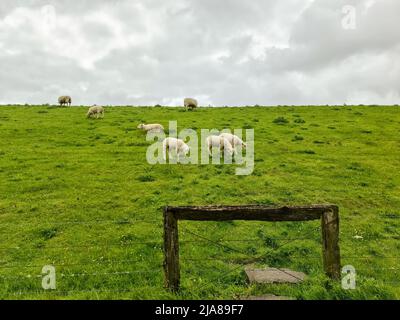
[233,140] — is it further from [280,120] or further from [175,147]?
[280,120]

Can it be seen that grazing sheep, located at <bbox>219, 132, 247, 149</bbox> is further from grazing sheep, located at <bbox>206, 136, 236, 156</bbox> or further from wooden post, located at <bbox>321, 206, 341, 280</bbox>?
wooden post, located at <bbox>321, 206, 341, 280</bbox>

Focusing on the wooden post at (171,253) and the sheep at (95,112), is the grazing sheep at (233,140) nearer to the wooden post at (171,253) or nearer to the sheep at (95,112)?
the sheep at (95,112)

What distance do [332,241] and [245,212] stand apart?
6.80 ft

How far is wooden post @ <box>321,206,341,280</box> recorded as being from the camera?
864cm

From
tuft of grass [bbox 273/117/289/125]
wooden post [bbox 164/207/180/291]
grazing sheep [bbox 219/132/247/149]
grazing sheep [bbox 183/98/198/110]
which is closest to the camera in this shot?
wooden post [bbox 164/207/180/291]

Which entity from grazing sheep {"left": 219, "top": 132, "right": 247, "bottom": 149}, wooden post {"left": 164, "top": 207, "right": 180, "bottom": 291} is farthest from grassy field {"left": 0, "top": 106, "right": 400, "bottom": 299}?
grazing sheep {"left": 219, "top": 132, "right": 247, "bottom": 149}

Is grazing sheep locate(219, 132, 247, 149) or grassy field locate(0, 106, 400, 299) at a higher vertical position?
grazing sheep locate(219, 132, 247, 149)

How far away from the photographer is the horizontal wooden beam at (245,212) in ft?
27.1

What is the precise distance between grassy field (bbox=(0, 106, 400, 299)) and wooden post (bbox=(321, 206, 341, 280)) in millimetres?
314

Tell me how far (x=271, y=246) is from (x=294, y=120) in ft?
75.0

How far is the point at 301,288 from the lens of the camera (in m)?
8.38

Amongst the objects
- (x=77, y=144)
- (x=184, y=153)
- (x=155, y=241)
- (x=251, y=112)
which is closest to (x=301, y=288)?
(x=155, y=241)

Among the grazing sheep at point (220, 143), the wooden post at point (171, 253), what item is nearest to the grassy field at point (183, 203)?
the wooden post at point (171, 253)
